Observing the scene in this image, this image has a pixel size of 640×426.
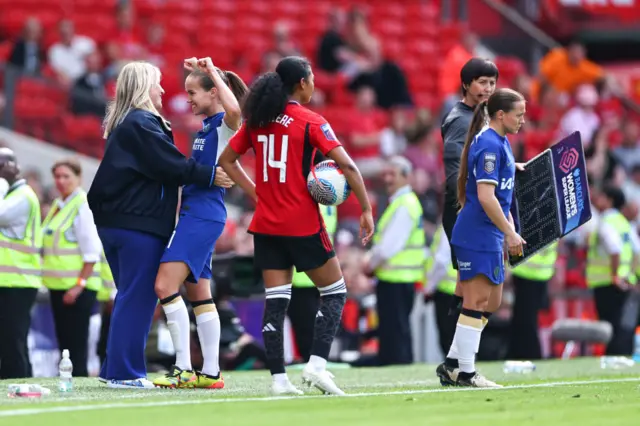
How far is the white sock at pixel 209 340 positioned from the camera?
9766 mm

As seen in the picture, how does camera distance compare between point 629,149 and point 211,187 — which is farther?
point 629,149

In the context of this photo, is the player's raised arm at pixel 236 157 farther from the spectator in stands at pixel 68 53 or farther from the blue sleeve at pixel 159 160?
the spectator in stands at pixel 68 53

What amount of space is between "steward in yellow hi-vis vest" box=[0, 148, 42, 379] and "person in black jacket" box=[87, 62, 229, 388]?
6.40ft

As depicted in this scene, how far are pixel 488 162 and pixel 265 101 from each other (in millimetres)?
1649

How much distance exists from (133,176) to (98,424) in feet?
9.00

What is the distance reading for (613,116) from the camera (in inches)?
899

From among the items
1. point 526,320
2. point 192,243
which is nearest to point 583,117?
point 526,320

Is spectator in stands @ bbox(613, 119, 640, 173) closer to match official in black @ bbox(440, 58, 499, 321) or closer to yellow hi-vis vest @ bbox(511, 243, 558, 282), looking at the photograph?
yellow hi-vis vest @ bbox(511, 243, 558, 282)

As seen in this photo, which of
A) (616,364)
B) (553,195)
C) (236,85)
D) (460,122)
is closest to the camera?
(236,85)

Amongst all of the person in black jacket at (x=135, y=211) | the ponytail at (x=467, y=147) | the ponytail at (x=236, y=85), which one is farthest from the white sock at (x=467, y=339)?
the ponytail at (x=236, y=85)

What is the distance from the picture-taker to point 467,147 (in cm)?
985

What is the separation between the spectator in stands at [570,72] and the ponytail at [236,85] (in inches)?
537

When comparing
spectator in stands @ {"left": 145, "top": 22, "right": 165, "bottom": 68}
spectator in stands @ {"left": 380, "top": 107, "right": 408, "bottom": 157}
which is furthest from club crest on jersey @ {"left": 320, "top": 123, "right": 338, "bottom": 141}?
spectator in stands @ {"left": 145, "top": 22, "right": 165, "bottom": 68}

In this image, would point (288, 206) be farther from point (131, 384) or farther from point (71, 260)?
point (71, 260)
